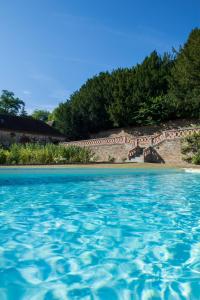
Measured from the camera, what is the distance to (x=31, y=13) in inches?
623

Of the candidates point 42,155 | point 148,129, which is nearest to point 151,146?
point 42,155

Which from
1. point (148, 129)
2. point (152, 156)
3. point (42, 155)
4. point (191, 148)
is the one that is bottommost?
point (152, 156)

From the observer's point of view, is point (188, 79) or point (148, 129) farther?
point (148, 129)

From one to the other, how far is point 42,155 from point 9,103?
43.8 m

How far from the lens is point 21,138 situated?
41.4 m

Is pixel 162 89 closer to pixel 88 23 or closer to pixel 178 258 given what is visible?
pixel 88 23

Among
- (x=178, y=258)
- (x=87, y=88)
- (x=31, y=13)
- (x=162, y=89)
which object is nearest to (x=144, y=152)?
(x=31, y=13)

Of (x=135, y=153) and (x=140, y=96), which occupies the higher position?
(x=140, y=96)

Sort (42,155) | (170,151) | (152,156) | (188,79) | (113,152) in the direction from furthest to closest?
(188,79), (113,152), (152,156), (170,151), (42,155)

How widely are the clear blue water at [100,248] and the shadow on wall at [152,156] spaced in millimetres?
16427

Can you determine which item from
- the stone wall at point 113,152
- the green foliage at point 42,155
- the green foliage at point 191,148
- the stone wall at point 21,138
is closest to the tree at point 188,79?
the green foliage at point 191,148

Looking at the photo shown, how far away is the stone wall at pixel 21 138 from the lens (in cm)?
3950

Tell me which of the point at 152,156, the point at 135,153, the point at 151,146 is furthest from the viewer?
the point at 135,153

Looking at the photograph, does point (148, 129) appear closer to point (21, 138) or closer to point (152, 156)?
point (152, 156)
